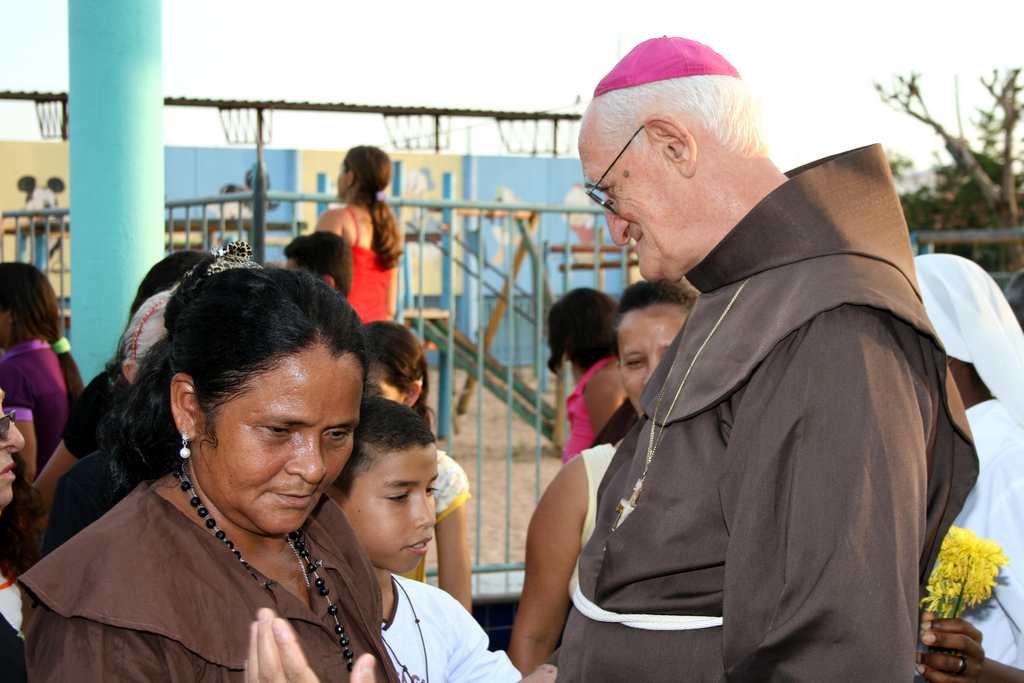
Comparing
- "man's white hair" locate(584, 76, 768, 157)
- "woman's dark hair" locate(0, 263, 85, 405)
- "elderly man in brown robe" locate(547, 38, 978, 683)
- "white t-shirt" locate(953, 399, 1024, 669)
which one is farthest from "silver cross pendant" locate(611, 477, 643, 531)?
"woman's dark hair" locate(0, 263, 85, 405)

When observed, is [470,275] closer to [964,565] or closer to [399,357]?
[399,357]

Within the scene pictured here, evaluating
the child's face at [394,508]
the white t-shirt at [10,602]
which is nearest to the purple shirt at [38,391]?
the white t-shirt at [10,602]

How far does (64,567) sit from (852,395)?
4.02 feet

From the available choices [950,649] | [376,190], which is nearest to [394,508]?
[950,649]

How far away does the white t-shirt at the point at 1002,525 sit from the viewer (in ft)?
6.96

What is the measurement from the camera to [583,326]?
13.7ft

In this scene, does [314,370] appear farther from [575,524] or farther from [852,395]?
[575,524]

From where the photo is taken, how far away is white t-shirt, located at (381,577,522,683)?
2.10 metres

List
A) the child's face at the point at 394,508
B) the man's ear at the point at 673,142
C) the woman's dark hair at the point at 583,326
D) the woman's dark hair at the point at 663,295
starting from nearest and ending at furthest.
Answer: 1. the man's ear at the point at 673,142
2. the child's face at the point at 394,508
3. the woman's dark hair at the point at 663,295
4. the woman's dark hair at the point at 583,326

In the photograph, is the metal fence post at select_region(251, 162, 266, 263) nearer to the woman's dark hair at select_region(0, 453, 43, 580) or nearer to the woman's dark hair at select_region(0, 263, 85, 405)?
the woman's dark hair at select_region(0, 263, 85, 405)

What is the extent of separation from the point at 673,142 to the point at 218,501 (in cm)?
106

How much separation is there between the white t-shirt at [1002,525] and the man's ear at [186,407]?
1871 mm

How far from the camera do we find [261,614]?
3.93 feet

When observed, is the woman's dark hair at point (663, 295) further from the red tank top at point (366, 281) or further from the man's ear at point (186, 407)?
the red tank top at point (366, 281)
